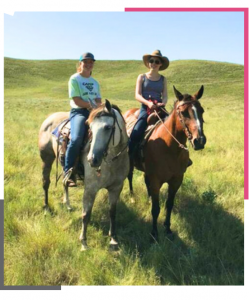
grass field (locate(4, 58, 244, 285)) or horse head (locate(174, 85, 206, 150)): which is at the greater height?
horse head (locate(174, 85, 206, 150))

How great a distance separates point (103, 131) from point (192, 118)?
1288mm

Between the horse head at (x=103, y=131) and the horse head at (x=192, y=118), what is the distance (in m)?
0.96

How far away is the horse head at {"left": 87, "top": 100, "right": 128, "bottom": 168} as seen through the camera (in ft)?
11.2

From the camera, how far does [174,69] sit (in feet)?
197

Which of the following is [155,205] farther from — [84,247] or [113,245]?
[84,247]

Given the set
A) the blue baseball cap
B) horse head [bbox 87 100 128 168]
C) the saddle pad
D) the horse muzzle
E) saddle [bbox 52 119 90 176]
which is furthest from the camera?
the saddle pad

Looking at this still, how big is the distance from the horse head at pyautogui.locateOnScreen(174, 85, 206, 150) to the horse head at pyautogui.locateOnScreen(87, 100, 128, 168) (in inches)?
37.8

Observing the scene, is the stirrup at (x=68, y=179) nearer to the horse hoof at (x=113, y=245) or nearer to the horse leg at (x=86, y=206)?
the horse leg at (x=86, y=206)

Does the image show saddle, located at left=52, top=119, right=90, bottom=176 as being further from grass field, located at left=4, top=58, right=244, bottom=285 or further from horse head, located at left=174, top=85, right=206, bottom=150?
horse head, located at left=174, top=85, right=206, bottom=150

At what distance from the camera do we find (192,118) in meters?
3.72

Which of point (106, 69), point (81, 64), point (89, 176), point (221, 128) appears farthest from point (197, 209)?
point (106, 69)

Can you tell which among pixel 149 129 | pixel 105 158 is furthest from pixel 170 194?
pixel 105 158

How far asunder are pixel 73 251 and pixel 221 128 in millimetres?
12721

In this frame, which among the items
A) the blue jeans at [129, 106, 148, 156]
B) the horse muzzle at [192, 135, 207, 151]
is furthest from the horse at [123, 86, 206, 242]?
the blue jeans at [129, 106, 148, 156]
